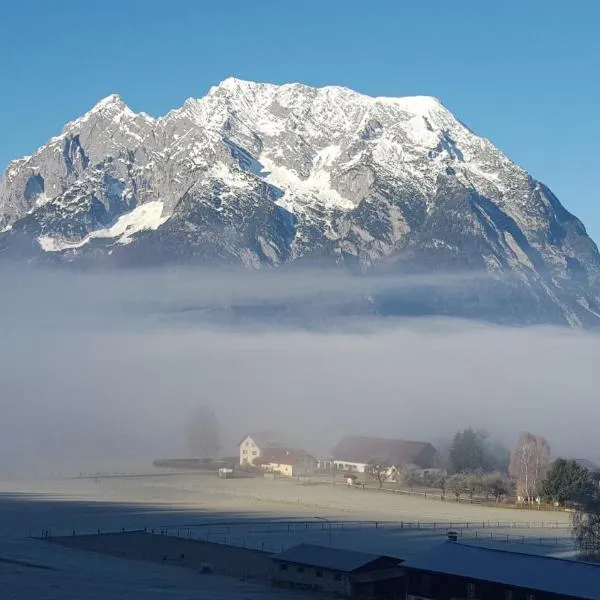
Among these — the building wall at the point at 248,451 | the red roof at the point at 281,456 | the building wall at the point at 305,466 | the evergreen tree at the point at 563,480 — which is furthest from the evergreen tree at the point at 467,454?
the building wall at the point at 248,451

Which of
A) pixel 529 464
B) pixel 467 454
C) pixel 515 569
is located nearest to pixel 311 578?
pixel 515 569

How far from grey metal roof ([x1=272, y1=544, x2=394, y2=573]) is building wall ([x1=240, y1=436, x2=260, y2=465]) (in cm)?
7852

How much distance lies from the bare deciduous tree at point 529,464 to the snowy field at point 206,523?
8796mm

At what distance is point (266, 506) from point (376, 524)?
14222 mm

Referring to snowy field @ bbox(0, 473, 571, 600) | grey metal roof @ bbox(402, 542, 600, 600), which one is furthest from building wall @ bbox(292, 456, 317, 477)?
grey metal roof @ bbox(402, 542, 600, 600)

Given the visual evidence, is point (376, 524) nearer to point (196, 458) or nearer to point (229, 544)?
point (229, 544)

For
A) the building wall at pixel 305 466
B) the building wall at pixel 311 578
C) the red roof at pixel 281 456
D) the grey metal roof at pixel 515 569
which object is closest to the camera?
the grey metal roof at pixel 515 569

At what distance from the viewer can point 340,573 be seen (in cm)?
5812

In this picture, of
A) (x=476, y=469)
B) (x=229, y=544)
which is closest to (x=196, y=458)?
(x=476, y=469)

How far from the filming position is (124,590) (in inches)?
2200

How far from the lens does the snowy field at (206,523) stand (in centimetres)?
5825

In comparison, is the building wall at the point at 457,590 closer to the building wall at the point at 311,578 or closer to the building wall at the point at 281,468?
the building wall at the point at 311,578

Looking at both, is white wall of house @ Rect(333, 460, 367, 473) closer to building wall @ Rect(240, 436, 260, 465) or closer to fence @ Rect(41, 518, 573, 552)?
building wall @ Rect(240, 436, 260, 465)

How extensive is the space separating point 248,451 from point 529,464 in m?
42.6
